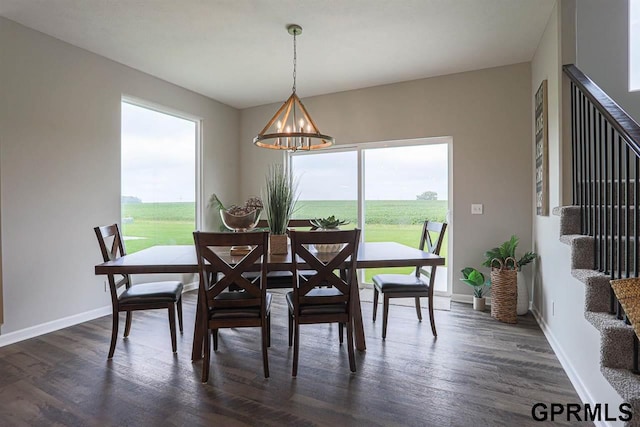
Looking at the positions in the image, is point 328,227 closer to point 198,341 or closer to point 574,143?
point 198,341

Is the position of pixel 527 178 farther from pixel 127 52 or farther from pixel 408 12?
pixel 127 52

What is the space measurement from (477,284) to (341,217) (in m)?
1.94

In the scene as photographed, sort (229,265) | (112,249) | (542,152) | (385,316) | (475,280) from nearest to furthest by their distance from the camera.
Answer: (229,265)
(112,249)
(385,316)
(542,152)
(475,280)

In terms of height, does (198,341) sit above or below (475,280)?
below

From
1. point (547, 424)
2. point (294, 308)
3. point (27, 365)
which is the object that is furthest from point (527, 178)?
point (27, 365)

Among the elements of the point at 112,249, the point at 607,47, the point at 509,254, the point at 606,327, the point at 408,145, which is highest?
the point at 607,47

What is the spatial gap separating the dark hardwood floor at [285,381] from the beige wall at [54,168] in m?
0.44

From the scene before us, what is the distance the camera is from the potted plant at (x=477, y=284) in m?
3.59

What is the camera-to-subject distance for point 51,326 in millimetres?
3100

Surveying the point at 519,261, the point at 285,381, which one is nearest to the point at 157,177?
the point at 285,381

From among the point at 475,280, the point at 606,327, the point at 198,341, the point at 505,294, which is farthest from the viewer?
the point at 475,280

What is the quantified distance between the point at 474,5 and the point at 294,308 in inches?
103

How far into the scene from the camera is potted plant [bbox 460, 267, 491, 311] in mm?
3592

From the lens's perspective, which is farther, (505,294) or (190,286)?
(190,286)
